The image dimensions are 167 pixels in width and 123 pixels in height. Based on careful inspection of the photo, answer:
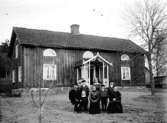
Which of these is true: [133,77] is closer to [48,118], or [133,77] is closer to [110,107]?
[110,107]

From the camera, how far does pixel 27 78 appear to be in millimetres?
22922

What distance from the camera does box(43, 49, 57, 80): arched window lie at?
78.3 feet

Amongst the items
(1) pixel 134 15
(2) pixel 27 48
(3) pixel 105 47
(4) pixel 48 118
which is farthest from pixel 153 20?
(4) pixel 48 118

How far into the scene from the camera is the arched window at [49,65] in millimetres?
23875

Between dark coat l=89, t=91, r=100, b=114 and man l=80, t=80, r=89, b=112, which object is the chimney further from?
dark coat l=89, t=91, r=100, b=114

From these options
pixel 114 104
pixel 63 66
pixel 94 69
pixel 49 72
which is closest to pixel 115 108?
pixel 114 104

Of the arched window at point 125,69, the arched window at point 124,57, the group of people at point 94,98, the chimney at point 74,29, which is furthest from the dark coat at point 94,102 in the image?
the chimney at point 74,29

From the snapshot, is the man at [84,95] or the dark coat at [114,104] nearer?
the dark coat at [114,104]

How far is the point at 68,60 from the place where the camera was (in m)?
25.1

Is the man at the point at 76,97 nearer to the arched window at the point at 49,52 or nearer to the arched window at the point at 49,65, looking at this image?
the arched window at the point at 49,65

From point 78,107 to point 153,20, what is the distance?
41.8ft

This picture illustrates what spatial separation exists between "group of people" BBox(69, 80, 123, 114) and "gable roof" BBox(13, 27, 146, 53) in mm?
12066

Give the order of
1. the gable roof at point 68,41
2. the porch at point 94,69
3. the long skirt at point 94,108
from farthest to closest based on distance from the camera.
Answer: the gable roof at point 68,41, the porch at point 94,69, the long skirt at point 94,108

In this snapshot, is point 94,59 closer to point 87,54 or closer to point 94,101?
point 87,54
